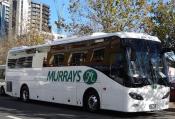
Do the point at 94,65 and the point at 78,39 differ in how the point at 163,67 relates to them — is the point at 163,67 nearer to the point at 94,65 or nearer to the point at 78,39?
the point at 94,65

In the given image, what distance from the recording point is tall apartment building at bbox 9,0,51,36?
55.7m

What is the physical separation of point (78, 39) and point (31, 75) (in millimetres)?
5231

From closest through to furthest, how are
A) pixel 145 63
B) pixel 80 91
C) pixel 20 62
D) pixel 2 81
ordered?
pixel 145 63 → pixel 80 91 → pixel 20 62 → pixel 2 81

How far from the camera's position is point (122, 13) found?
1163 inches

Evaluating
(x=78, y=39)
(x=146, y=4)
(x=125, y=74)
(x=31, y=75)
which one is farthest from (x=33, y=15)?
(x=125, y=74)

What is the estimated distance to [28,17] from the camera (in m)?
56.8

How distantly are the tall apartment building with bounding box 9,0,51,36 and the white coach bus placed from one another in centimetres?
3317

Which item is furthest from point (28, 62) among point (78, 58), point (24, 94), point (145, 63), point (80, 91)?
point (145, 63)

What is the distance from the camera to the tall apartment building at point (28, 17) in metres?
55.7

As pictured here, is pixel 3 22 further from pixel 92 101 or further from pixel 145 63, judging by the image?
pixel 145 63

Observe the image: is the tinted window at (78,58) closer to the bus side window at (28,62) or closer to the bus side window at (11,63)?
the bus side window at (28,62)

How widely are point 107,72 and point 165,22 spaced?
12.2m

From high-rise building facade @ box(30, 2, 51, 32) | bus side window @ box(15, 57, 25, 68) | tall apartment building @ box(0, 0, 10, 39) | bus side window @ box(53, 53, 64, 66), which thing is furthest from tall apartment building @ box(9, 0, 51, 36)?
bus side window @ box(53, 53, 64, 66)

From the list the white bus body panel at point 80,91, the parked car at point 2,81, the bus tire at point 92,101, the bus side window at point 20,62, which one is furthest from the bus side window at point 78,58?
the parked car at point 2,81
